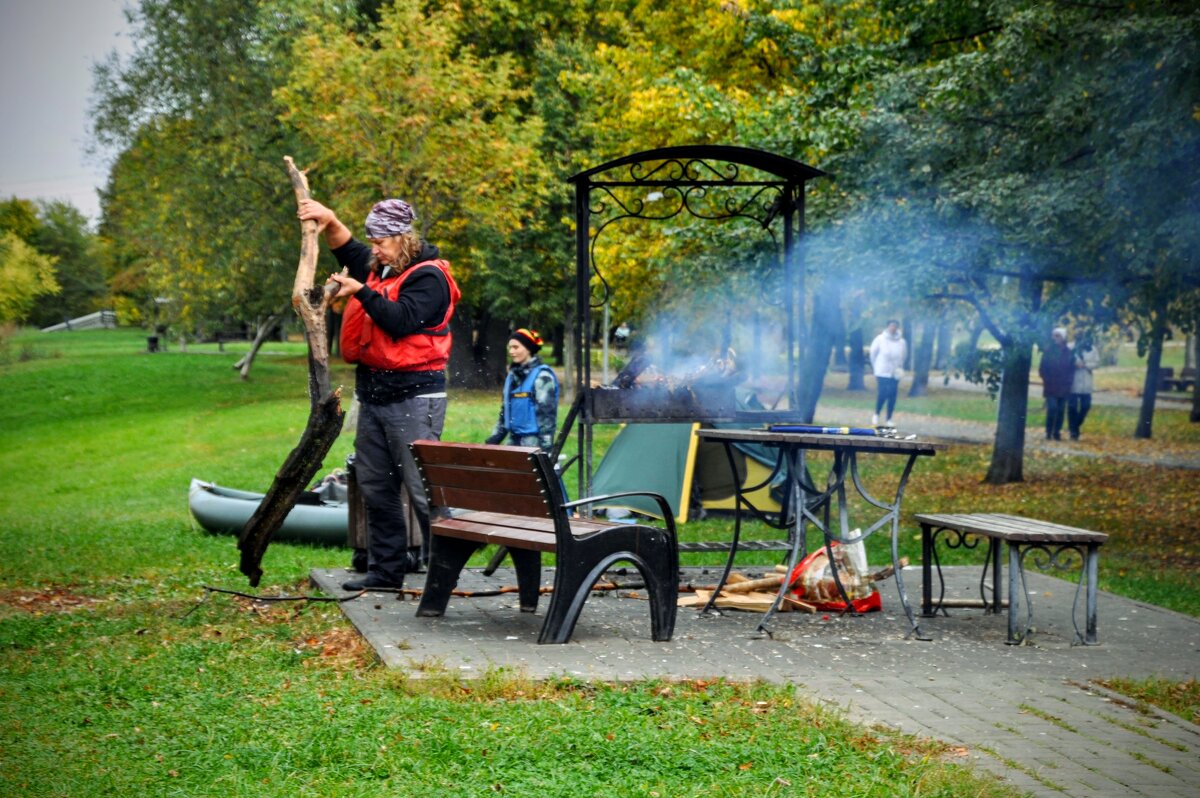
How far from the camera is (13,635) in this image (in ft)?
21.3

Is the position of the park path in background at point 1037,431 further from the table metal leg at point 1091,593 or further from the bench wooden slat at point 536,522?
the bench wooden slat at point 536,522

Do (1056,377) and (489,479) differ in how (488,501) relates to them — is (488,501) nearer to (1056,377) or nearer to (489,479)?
(489,479)

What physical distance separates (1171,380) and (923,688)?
35637 millimetres

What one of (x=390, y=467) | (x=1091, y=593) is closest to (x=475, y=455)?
(x=390, y=467)

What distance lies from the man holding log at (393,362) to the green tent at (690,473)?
5.34 m

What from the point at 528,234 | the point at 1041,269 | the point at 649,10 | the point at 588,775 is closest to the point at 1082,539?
the point at 588,775

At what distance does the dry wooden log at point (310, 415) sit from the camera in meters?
6.44

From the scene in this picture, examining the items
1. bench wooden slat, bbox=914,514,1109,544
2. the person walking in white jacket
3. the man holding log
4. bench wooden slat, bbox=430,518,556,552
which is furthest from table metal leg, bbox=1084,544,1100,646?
the person walking in white jacket

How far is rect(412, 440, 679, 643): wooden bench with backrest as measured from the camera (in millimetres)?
6113

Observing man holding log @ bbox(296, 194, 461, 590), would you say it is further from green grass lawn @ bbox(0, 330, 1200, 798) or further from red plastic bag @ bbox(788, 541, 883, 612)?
red plastic bag @ bbox(788, 541, 883, 612)

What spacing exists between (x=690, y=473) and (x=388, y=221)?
607cm

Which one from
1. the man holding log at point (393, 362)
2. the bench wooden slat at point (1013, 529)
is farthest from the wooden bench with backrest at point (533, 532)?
the bench wooden slat at point (1013, 529)

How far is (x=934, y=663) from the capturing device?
6.20 metres

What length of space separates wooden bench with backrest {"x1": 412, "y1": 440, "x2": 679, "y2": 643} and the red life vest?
2.57ft
